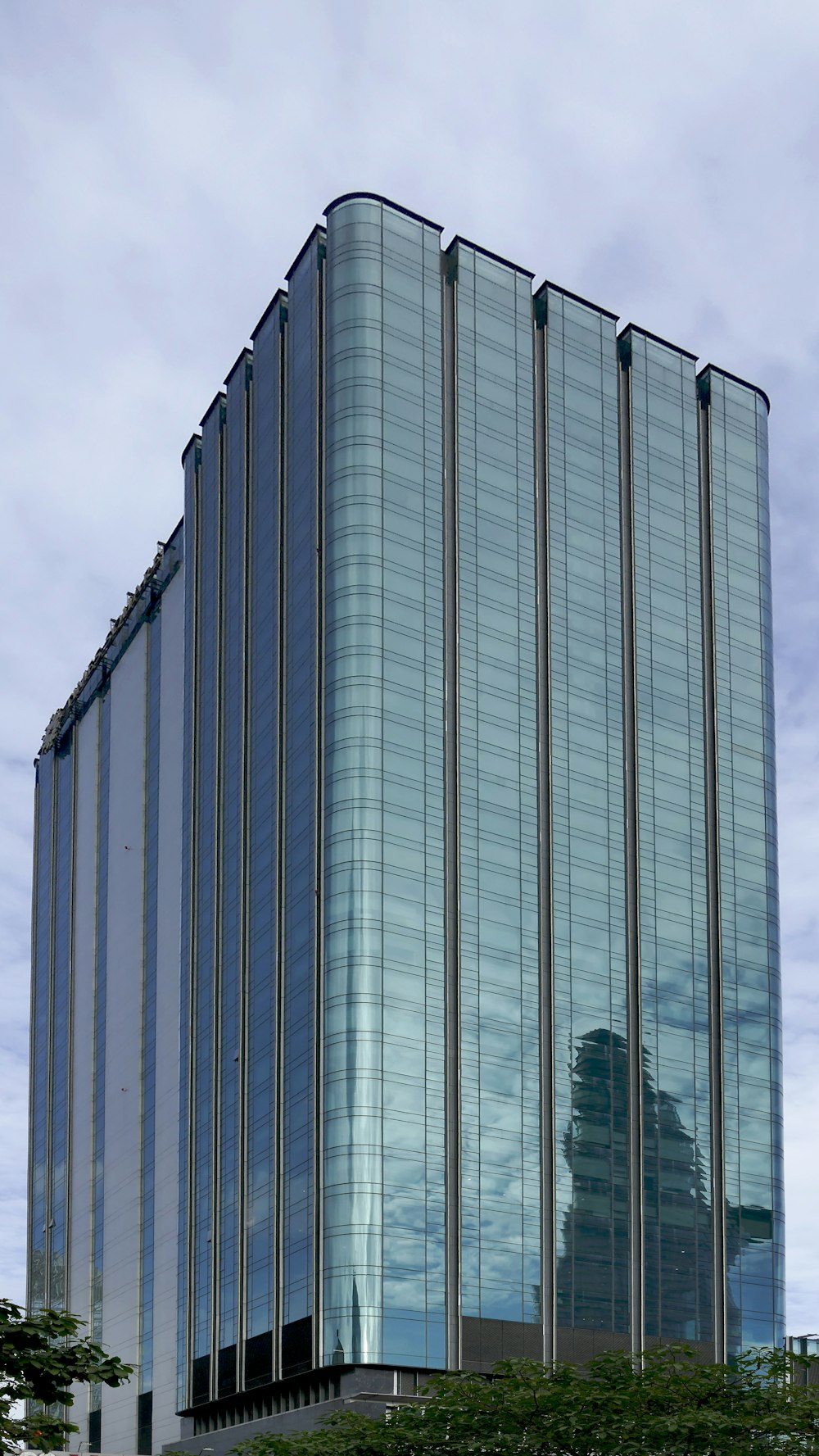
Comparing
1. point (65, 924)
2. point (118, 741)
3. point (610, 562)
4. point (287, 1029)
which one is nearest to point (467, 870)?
point (287, 1029)

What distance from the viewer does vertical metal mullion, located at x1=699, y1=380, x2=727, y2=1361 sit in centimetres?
10031

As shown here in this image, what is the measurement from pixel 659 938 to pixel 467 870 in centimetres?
1479

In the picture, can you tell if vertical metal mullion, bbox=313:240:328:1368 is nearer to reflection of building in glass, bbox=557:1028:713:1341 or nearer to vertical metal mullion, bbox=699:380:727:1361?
reflection of building in glass, bbox=557:1028:713:1341

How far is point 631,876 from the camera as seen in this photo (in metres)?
103

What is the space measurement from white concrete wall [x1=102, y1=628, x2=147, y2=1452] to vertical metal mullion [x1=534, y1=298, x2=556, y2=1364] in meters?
38.0

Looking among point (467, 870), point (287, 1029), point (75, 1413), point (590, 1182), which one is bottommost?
point (75, 1413)

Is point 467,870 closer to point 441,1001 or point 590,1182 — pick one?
point 441,1001

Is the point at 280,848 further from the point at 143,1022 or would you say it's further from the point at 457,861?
the point at 143,1022

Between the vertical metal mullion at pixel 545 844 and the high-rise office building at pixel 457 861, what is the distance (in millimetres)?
227

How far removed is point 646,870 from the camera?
4092 inches

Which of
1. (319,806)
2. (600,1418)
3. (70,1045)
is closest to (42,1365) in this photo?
(600,1418)

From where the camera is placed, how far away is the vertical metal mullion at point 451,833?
290ft

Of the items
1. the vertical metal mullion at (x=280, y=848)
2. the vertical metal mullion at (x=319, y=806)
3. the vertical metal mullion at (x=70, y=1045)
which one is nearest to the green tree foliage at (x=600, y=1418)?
the vertical metal mullion at (x=319, y=806)

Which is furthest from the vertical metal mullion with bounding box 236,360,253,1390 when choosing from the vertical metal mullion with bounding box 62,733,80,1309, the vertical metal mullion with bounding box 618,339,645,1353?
the vertical metal mullion with bounding box 62,733,80,1309
